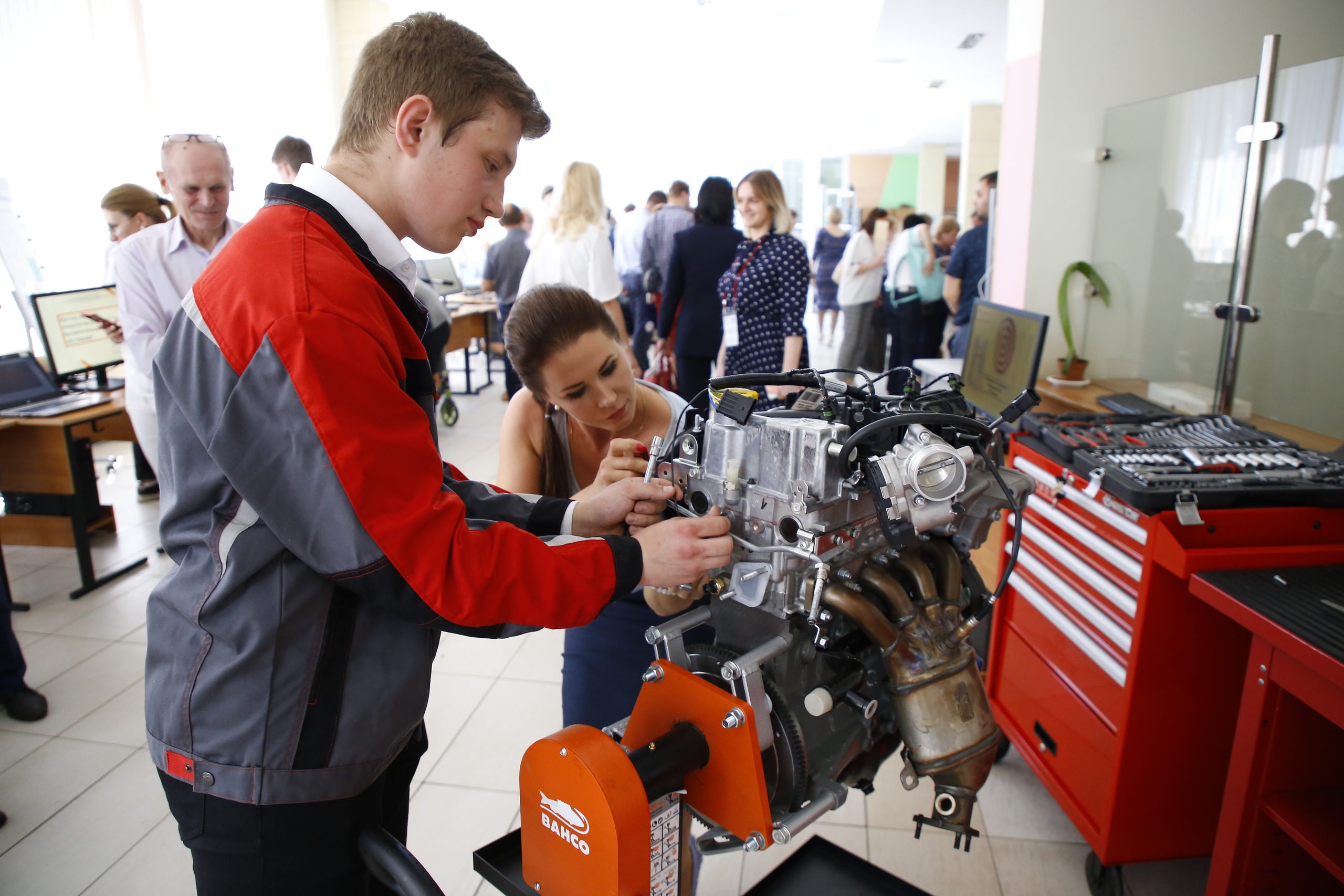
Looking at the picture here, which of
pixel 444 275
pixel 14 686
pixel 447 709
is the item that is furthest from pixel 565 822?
pixel 444 275

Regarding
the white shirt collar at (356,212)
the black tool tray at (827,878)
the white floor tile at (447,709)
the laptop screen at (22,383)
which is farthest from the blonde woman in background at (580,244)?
the white shirt collar at (356,212)

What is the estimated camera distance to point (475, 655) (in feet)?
8.54

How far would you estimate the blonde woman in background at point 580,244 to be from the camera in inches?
144

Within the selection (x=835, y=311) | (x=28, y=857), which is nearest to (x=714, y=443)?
(x=28, y=857)

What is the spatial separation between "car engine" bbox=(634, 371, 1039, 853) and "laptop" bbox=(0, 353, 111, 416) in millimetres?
3169

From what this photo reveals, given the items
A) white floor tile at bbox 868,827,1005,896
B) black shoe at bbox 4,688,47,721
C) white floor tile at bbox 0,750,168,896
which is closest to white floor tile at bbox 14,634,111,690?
black shoe at bbox 4,688,47,721

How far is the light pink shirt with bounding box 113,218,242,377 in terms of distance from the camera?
2539 mm

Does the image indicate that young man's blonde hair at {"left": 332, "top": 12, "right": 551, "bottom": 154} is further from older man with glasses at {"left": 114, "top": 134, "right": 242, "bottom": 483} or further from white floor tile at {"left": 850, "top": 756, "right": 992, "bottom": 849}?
older man with glasses at {"left": 114, "top": 134, "right": 242, "bottom": 483}

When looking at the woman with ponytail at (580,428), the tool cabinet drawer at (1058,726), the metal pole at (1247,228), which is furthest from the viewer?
the metal pole at (1247,228)

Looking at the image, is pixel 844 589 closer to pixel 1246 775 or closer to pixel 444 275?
pixel 1246 775

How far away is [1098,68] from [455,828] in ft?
10.1

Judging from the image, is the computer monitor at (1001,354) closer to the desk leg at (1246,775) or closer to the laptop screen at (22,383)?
the desk leg at (1246,775)

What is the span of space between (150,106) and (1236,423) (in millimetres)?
5741

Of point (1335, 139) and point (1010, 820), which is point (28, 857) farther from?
point (1335, 139)
